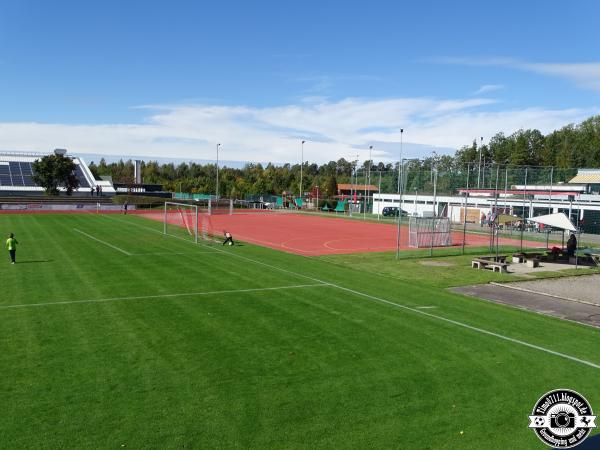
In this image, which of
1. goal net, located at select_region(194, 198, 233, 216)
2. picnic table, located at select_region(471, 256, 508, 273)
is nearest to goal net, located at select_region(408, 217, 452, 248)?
picnic table, located at select_region(471, 256, 508, 273)

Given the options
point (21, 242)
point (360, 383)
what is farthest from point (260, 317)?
point (21, 242)

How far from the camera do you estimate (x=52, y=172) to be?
268 ft

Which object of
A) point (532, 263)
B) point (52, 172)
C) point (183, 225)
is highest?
point (52, 172)

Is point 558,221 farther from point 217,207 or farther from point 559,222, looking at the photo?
point 217,207

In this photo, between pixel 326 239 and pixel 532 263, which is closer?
pixel 532 263

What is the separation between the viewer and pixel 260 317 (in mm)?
13992

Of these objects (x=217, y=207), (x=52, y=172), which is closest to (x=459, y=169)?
(x=217, y=207)

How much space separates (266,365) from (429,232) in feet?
77.3

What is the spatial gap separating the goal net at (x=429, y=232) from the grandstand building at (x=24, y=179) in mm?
78307

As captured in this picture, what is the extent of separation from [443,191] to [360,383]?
43.2 m

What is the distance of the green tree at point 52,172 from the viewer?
266 feet

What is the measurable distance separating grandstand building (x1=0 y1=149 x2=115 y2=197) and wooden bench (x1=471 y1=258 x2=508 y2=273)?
84.4 m

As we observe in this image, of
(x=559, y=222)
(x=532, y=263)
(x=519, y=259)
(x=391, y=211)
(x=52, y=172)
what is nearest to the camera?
(x=532, y=263)

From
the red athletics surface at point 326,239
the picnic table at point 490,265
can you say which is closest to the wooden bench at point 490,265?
the picnic table at point 490,265
